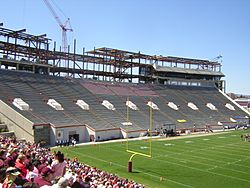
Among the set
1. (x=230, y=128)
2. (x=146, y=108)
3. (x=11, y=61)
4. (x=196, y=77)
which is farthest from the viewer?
(x=196, y=77)

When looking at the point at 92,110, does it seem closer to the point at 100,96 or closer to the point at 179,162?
the point at 100,96

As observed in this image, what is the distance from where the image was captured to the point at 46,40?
4644 centimetres


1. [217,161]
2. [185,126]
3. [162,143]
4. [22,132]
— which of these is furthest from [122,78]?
[217,161]

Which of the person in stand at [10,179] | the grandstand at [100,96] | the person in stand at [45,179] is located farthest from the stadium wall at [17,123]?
the person in stand at [10,179]

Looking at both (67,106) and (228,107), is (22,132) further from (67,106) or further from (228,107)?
(228,107)

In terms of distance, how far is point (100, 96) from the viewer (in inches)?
1711

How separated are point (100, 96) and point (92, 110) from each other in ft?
17.7

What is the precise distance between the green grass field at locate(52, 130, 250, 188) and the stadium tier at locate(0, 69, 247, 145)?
3.43 m

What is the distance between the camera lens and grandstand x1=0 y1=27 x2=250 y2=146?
105 ft

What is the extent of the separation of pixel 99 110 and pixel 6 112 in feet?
39.0

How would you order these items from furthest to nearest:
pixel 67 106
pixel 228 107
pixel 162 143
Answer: pixel 228 107, pixel 67 106, pixel 162 143

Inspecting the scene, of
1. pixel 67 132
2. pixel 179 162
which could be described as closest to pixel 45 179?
pixel 179 162

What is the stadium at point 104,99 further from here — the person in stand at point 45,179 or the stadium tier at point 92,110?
the person in stand at point 45,179

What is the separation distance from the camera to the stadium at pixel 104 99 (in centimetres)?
3159
